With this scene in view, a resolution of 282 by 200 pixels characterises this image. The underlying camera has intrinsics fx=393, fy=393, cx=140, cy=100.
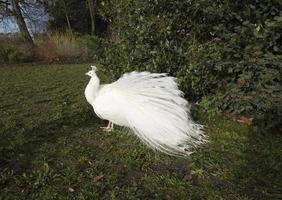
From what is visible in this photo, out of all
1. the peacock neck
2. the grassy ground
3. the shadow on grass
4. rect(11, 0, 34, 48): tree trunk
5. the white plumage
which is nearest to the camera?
the grassy ground

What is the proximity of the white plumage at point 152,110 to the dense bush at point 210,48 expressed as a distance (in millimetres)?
761

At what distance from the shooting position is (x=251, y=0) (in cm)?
562

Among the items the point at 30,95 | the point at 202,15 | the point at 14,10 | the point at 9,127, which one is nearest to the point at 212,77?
the point at 202,15

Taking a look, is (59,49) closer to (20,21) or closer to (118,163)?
(20,21)

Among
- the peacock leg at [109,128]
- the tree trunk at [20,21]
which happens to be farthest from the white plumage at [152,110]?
the tree trunk at [20,21]

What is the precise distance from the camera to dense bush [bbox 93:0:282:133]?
5.21 meters

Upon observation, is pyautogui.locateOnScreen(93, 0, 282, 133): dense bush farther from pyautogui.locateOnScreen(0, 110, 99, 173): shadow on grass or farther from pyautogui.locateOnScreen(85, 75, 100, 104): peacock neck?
pyautogui.locateOnScreen(0, 110, 99, 173): shadow on grass

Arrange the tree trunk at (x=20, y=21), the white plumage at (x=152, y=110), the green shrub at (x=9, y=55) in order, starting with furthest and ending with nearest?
the tree trunk at (x=20, y=21) < the green shrub at (x=9, y=55) < the white plumage at (x=152, y=110)

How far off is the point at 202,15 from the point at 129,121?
2316 mm

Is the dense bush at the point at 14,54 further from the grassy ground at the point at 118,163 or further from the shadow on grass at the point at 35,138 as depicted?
the shadow on grass at the point at 35,138

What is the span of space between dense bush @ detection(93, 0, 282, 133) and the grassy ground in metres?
0.47

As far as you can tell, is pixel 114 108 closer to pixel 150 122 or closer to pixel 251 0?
pixel 150 122

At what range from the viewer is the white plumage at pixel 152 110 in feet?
15.0

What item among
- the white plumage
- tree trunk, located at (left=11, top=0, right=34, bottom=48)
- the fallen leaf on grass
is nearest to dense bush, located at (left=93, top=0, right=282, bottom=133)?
the white plumage
